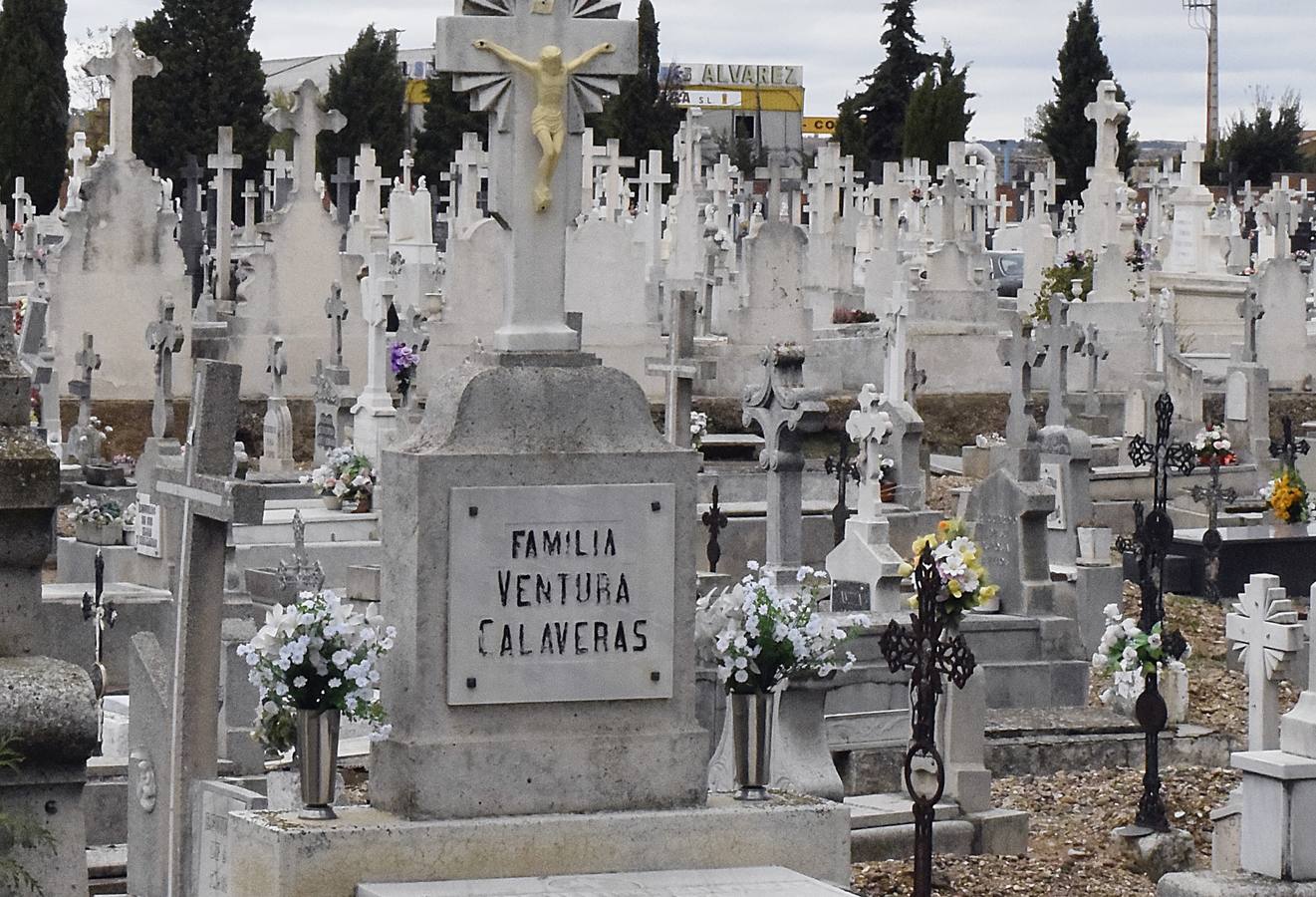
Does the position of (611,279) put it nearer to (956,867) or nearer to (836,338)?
(836,338)

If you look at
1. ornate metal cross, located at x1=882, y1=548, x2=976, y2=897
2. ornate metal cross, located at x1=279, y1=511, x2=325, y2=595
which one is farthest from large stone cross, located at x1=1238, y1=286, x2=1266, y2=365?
ornate metal cross, located at x1=882, y1=548, x2=976, y2=897

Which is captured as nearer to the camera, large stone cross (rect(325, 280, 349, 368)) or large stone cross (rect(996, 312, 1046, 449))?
large stone cross (rect(996, 312, 1046, 449))

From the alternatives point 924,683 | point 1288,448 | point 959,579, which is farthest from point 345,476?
point 924,683

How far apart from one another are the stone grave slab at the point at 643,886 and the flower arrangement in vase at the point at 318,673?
330 millimetres

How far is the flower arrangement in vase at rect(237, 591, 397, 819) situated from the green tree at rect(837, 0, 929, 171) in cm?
5499

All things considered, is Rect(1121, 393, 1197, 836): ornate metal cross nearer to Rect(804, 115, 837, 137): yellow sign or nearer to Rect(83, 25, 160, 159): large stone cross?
Rect(83, 25, 160, 159): large stone cross

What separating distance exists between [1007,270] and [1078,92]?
36.6 feet

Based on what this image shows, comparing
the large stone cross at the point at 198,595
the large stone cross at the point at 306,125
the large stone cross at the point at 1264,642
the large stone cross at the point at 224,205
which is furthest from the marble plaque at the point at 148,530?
the large stone cross at the point at 224,205

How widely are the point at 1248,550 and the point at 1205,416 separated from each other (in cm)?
953

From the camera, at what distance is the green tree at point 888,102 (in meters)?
60.5

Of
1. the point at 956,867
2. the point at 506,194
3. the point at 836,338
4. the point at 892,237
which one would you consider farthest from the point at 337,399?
the point at 892,237

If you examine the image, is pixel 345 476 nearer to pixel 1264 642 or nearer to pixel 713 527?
pixel 713 527

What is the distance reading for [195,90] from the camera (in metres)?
52.0

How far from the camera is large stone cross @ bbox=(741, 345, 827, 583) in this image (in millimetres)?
11797
